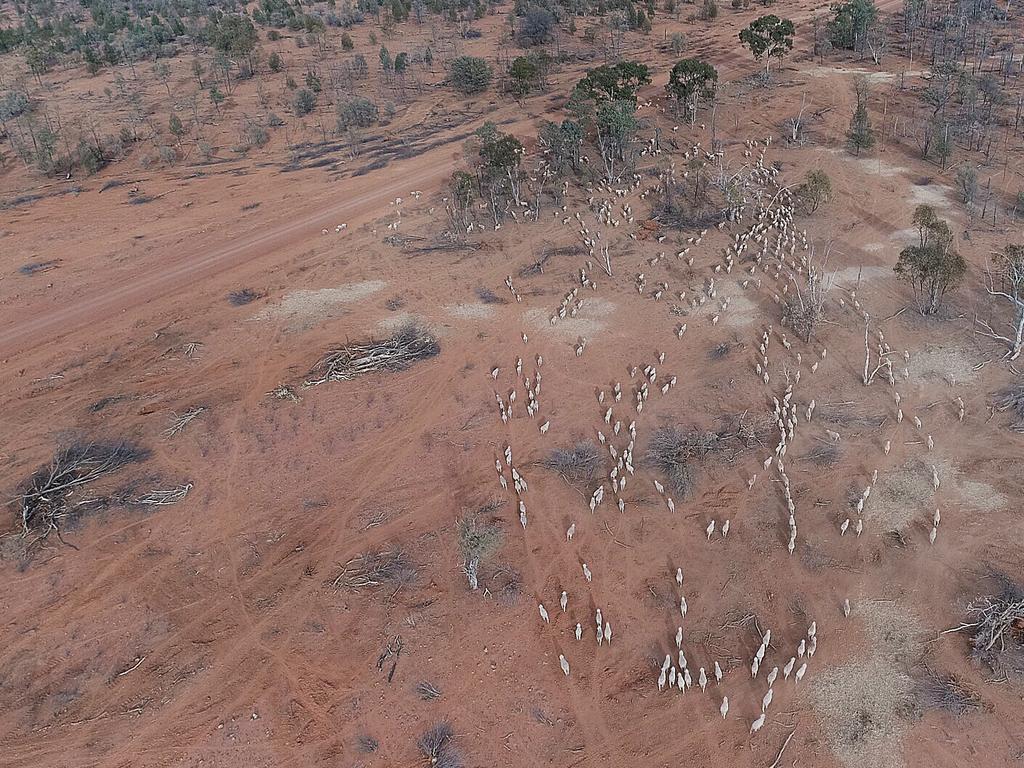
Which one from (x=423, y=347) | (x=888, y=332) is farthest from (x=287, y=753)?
(x=888, y=332)

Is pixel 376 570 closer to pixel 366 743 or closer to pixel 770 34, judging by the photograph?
pixel 366 743

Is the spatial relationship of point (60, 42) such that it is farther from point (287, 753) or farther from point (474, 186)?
point (287, 753)

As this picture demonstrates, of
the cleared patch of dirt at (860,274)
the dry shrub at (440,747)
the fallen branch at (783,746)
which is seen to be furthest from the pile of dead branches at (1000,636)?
the cleared patch of dirt at (860,274)

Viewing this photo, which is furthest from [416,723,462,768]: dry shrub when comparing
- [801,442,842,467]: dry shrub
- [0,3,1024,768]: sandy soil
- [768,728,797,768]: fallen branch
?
[801,442,842,467]: dry shrub

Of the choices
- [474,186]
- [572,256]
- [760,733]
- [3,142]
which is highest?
[3,142]

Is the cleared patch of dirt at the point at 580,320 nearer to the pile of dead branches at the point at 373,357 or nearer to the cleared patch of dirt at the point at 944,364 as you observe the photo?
the pile of dead branches at the point at 373,357

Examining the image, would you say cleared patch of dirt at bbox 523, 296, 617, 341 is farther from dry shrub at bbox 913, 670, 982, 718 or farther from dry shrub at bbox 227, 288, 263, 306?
dry shrub at bbox 913, 670, 982, 718

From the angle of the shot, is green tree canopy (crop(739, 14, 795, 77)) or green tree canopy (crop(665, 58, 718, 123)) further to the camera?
green tree canopy (crop(739, 14, 795, 77))

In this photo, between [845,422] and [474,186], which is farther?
[474,186]
